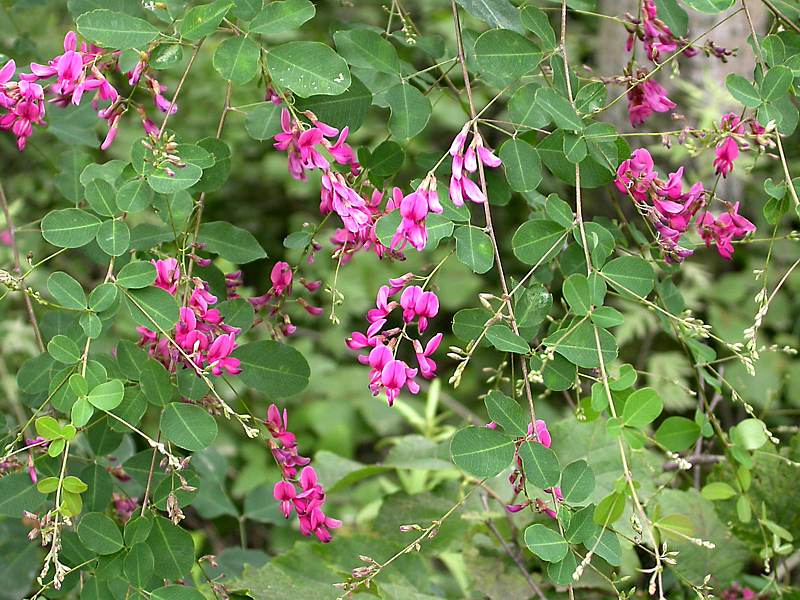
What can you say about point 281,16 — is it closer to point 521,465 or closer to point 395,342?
point 395,342

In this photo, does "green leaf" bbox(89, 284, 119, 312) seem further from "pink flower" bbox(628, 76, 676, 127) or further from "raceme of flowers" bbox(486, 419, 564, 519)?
"pink flower" bbox(628, 76, 676, 127)

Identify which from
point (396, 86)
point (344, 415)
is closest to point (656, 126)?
point (344, 415)

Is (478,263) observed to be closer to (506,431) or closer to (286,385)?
(506,431)

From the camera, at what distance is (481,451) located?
854 millimetres

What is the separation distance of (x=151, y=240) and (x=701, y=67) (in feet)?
8.77

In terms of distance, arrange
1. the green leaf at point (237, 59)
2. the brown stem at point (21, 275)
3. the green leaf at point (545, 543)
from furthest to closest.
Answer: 1. the brown stem at point (21, 275)
2. the green leaf at point (237, 59)
3. the green leaf at point (545, 543)

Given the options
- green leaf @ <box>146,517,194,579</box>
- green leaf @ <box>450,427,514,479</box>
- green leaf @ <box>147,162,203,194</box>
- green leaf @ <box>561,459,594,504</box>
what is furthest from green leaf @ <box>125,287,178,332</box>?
green leaf @ <box>561,459,594,504</box>

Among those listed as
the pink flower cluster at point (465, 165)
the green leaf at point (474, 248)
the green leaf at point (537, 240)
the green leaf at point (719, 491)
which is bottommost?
the green leaf at point (719, 491)

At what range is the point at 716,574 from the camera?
4.32ft

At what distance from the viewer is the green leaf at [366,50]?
1008 millimetres

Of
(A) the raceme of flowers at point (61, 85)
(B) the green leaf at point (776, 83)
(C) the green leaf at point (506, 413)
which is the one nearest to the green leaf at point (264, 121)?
(A) the raceme of flowers at point (61, 85)

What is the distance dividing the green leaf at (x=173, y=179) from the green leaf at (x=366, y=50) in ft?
0.71

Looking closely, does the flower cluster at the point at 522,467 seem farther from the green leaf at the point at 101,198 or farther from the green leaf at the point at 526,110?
the green leaf at the point at 101,198

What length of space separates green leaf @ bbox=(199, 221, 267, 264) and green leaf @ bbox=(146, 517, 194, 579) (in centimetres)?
30
